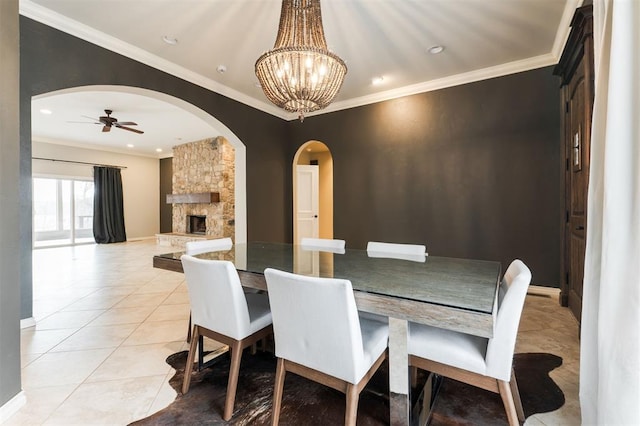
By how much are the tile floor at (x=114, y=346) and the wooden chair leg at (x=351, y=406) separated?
103cm

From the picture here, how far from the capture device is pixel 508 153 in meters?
3.57

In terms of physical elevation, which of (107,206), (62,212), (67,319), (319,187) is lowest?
(67,319)

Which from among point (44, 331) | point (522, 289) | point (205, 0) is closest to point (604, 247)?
point (522, 289)

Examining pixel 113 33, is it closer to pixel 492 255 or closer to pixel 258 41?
pixel 258 41

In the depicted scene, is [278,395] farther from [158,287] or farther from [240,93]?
[240,93]

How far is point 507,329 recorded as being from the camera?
121cm

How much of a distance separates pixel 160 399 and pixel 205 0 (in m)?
2.94

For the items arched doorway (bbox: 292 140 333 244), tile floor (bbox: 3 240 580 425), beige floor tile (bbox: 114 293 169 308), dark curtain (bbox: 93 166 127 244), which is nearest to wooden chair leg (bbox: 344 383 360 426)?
tile floor (bbox: 3 240 580 425)

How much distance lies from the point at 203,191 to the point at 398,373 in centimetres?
726

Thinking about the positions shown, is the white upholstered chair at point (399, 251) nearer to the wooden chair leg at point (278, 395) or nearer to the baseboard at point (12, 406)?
the wooden chair leg at point (278, 395)

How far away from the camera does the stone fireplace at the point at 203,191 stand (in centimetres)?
719

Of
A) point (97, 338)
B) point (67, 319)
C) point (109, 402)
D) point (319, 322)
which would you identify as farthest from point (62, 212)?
point (319, 322)

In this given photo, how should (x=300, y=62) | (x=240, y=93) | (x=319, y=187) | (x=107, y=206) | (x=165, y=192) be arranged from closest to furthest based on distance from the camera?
(x=300, y=62) < (x=240, y=93) < (x=319, y=187) < (x=107, y=206) < (x=165, y=192)

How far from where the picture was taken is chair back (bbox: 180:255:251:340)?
1.53 m
